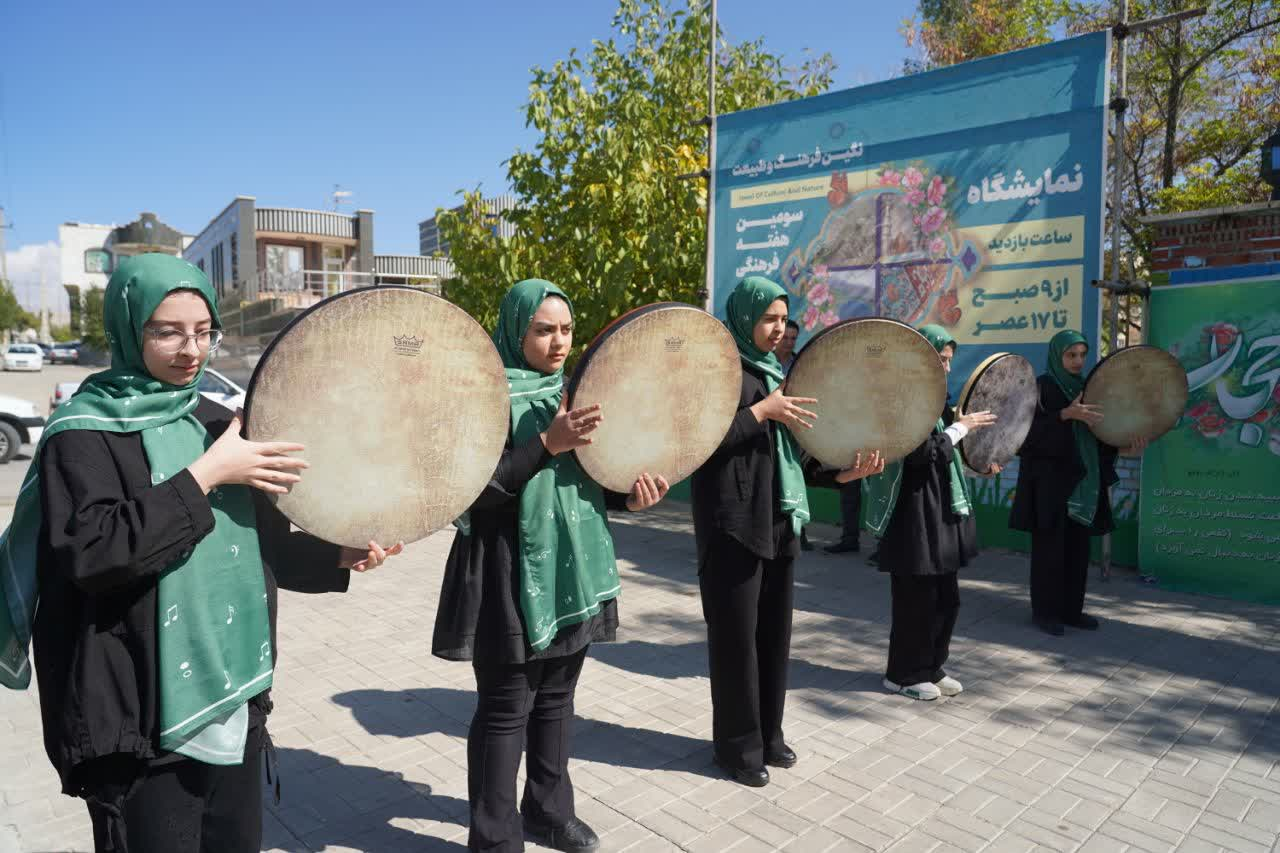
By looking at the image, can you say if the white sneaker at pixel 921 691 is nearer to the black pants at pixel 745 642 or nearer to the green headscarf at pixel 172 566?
the black pants at pixel 745 642

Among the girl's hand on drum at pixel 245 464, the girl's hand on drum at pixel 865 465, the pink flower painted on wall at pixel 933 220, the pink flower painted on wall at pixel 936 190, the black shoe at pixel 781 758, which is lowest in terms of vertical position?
the black shoe at pixel 781 758

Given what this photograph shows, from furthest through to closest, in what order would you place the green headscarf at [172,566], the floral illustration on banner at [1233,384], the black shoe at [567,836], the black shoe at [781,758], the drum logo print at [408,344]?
the floral illustration on banner at [1233,384], the black shoe at [781,758], the black shoe at [567,836], the drum logo print at [408,344], the green headscarf at [172,566]

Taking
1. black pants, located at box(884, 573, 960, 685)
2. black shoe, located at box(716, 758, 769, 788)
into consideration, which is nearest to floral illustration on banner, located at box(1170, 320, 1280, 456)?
black pants, located at box(884, 573, 960, 685)

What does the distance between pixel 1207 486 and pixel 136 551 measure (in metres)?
7.07

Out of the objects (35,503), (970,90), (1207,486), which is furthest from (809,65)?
(35,503)

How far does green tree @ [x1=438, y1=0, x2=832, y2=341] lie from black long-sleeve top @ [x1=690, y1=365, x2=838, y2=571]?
6.03 metres

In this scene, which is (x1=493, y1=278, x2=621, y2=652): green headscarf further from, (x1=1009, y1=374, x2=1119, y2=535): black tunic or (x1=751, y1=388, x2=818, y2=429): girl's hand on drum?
(x1=1009, y1=374, x2=1119, y2=535): black tunic

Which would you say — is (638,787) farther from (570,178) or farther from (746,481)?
(570,178)

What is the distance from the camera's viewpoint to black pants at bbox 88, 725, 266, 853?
1.82 metres

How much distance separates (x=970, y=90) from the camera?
24.9 ft

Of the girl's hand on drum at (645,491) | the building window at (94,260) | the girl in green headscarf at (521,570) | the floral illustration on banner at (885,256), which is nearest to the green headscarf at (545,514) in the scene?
the girl in green headscarf at (521,570)

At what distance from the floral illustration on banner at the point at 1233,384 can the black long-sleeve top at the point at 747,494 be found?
181 inches

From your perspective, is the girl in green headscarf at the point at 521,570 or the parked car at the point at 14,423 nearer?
the girl in green headscarf at the point at 521,570

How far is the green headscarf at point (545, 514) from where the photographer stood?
8.81 feet
